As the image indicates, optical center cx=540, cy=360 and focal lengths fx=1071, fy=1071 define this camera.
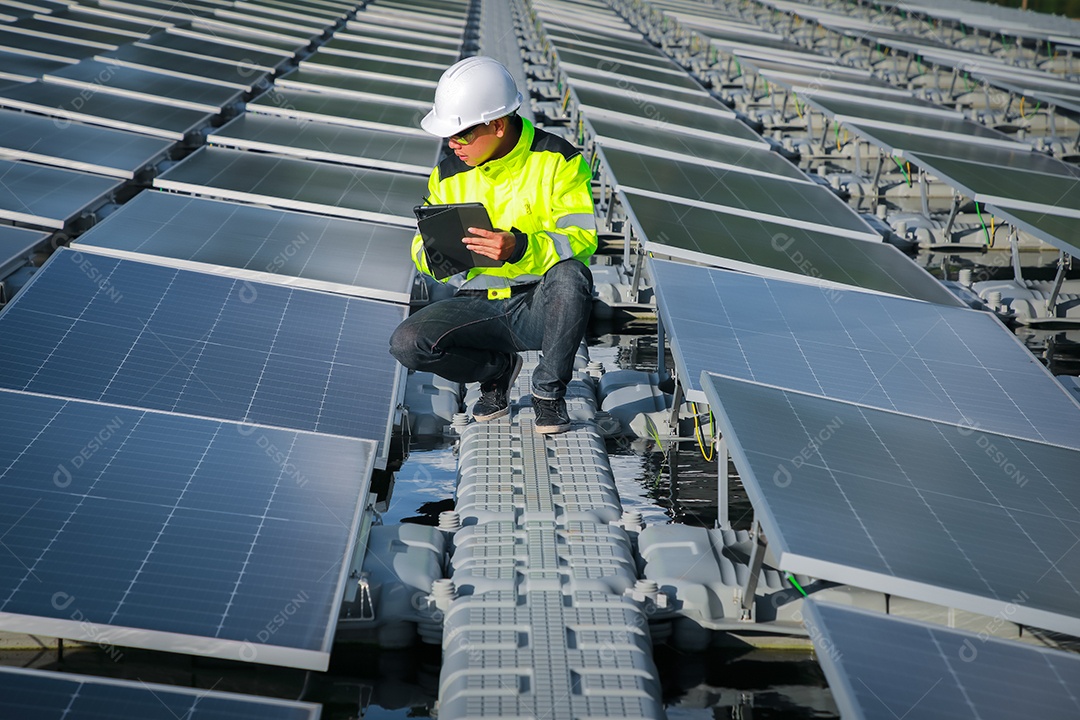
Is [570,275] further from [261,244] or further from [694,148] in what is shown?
[694,148]

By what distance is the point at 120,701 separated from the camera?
3.06 metres

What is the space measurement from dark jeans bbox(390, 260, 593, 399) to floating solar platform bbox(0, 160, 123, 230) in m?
3.07

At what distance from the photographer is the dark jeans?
5.23 m

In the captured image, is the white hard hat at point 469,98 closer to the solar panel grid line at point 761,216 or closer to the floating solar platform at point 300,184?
the floating solar platform at point 300,184

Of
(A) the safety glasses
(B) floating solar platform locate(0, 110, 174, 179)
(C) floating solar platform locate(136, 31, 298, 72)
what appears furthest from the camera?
(C) floating solar platform locate(136, 31, 298, 72)

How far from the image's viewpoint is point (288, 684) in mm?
3908

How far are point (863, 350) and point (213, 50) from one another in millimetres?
12256

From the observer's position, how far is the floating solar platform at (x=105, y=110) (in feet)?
32.1

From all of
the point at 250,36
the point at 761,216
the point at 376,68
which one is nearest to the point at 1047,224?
the point at 761,216

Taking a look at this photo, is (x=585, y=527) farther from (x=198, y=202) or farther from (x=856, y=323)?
(x=198, y=202)

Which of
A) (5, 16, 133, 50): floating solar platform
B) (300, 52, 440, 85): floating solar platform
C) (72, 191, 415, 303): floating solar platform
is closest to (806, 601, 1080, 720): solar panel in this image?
(72, 191, 415, 303): floating solar platform

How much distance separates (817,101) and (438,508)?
1015cm

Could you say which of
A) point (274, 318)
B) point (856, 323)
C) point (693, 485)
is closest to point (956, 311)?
point (856, 323)

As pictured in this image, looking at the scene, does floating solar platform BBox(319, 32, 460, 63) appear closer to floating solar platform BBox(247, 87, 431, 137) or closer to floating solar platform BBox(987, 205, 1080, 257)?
floating solar platform BBox(247, 87, 431, 137)
